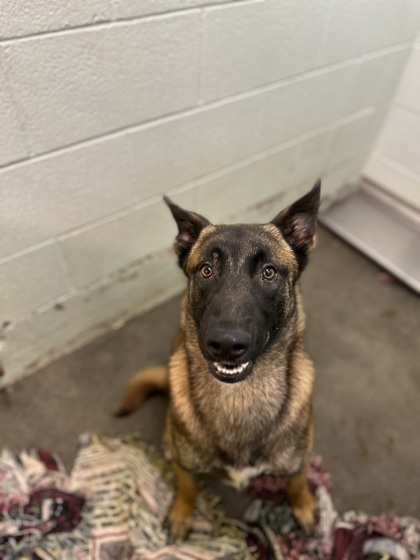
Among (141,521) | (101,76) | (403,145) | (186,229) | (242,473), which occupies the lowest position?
(141,521)

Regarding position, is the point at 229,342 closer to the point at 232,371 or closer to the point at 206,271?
the point at 232,371

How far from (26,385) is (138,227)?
1.10 meters

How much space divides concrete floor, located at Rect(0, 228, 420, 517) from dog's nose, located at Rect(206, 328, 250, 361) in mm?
1169

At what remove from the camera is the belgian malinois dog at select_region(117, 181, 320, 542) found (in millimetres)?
1110

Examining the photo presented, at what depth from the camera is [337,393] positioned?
2.23 metres

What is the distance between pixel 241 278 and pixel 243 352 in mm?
230

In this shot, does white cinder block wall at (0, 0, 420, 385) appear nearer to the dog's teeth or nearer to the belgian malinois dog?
the belgian malinois dog

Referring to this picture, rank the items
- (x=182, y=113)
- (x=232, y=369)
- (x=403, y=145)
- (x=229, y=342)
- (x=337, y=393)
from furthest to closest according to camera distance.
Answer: (x=403, y=145) → (x=337, y=393) → (x=182, y=113) → (x=232, y=369) → (x=229, y=342)

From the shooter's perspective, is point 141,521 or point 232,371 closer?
point 232,371

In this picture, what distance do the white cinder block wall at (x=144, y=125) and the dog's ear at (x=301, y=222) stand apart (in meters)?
0.85

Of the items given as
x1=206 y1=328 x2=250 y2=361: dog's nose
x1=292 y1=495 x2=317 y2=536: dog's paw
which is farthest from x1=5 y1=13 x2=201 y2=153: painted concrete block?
x1=292 y1=495 x2=317 y2=536: dog's paw

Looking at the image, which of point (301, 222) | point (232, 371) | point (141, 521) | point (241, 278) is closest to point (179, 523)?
point (141, 521)

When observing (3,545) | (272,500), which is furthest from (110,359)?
(272,500)

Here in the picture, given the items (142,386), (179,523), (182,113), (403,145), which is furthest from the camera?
(403,145)
